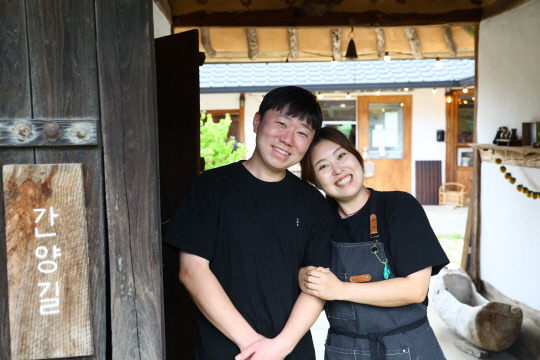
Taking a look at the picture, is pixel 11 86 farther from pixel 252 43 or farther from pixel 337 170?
pixel 252 43

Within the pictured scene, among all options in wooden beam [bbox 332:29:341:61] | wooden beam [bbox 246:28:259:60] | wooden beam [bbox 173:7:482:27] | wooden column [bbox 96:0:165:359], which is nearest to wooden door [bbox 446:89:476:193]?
wooden beam [bbox 332:29:341:61]

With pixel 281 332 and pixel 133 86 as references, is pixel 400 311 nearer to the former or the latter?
pixel 281 332

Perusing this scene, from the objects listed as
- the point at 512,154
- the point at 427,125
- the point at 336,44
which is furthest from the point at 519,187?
the point at 427,125

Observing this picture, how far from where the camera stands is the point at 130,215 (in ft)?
5.60

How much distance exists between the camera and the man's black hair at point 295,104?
219cm

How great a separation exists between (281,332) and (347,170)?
2.28 ft

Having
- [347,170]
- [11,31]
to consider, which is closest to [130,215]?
[11,31]

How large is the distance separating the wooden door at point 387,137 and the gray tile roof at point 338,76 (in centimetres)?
78

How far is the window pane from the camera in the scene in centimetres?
1347

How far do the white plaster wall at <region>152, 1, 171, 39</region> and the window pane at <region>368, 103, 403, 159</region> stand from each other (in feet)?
27.5

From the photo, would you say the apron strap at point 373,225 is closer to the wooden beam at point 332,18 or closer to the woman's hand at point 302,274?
the woman's hand at point 302,274

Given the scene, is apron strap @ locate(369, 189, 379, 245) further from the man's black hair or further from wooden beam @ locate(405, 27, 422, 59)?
wooden beam @ locate(405, 27, 422, 59)

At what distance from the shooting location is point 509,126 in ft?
19.0

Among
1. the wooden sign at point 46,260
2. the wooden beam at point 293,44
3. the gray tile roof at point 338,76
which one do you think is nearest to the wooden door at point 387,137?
the gray tile roof at point 338,76
